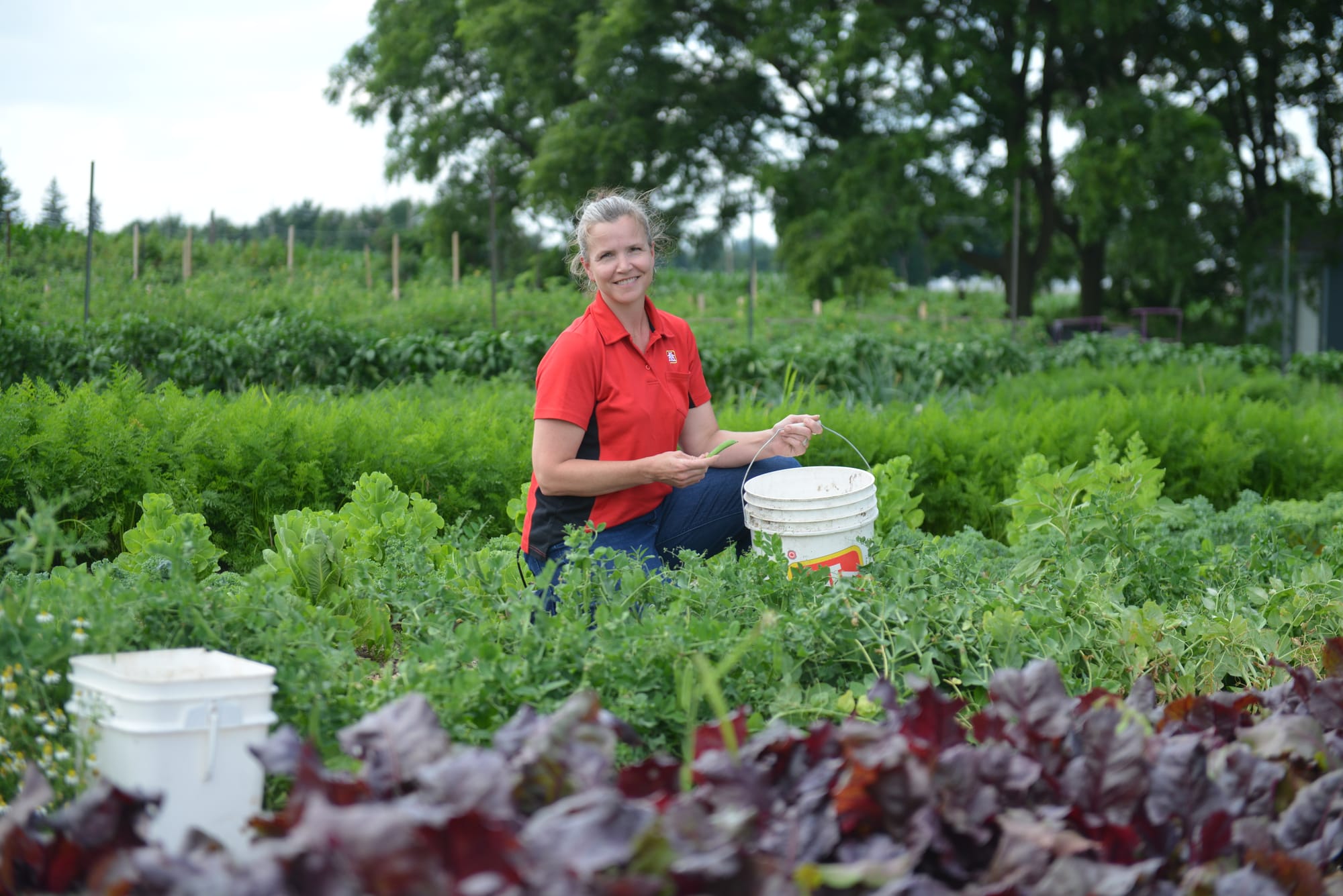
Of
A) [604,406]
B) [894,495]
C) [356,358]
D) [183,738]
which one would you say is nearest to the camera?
[183,738]

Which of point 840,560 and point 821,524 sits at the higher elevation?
point 821,524

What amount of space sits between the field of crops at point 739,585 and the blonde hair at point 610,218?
0.93 m

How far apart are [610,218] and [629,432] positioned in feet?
2.01

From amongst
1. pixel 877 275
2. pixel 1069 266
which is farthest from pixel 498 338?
pixel 1069 266

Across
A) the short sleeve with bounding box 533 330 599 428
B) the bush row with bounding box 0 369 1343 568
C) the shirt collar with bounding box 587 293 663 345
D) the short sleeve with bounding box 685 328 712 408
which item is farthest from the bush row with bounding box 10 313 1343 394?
the short sleeve with bounding box 533 330 599 428

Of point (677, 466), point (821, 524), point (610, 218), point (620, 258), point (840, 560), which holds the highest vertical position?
point (610, 218)

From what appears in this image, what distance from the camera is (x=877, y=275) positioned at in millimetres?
16984

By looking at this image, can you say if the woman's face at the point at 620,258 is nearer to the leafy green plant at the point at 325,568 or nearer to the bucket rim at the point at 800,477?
the bucket rim at the point at 800,477

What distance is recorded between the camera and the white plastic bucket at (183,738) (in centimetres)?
161

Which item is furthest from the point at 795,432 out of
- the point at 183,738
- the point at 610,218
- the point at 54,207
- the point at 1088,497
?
the point at 54,207

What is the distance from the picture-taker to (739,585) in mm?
2477

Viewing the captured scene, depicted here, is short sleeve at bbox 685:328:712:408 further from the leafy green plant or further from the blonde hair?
the leafy green plant

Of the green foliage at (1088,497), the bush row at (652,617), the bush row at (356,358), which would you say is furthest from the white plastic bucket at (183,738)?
the bush row at (356,358)

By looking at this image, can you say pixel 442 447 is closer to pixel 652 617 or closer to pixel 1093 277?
pixel 652 617
